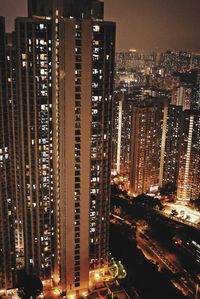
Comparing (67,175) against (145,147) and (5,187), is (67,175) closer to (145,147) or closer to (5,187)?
(5,187)

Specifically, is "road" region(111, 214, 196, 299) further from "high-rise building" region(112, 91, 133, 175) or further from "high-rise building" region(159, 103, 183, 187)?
"high-rise building" region(112, 91, 133, 175)

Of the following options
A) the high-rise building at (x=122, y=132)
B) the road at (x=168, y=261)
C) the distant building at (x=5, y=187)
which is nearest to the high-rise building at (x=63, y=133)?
the distant building at (x=5, y=187)

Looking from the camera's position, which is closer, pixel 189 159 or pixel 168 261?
pixel 168 261

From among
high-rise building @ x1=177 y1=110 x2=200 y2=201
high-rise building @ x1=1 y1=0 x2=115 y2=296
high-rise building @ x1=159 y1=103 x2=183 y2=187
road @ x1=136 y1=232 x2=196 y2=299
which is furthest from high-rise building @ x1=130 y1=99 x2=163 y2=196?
high-rise building @ x1=1 y1=0 x2=115 y2=296

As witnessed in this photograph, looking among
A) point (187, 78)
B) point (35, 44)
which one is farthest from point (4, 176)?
point (187, 78)

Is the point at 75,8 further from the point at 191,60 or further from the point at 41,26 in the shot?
the point at 191,60

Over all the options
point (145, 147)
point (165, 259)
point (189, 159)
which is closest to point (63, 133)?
point (165, 259)

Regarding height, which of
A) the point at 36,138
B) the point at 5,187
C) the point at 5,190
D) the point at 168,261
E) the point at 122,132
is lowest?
the point at 168,261
